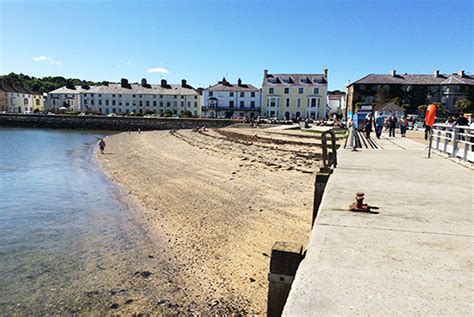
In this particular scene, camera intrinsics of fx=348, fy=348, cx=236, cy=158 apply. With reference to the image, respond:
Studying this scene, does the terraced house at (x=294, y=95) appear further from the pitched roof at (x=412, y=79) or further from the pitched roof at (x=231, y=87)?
the pitched roof at (x=412, y=79)

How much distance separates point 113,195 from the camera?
14.3 metres

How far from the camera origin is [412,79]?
65250 millimetres

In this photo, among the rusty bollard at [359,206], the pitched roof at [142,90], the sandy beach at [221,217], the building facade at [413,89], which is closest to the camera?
the rusty bollard at [359,206]

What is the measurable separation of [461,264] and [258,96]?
74614 millimetres

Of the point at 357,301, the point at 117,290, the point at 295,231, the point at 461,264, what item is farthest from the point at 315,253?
the point at 295,231

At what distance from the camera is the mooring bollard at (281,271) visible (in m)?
3.36

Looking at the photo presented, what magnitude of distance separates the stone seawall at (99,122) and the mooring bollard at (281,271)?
193 feet

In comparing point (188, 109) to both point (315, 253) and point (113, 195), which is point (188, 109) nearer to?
point (113, 195)

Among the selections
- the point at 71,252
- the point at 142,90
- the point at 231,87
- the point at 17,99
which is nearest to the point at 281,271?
the point at 71,252

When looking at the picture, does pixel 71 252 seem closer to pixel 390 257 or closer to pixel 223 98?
pixel 390 257

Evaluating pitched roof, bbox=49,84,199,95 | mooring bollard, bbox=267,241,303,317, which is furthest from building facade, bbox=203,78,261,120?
mooring bollard, bbox=267,241,303,317

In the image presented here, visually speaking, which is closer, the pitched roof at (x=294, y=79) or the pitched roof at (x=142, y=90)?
the pitched roof at (x=294, y=79)

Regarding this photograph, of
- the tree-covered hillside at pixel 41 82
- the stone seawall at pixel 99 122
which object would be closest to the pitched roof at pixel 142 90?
the stone seawall at pixel 99 122

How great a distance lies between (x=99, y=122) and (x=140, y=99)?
64.3ft
